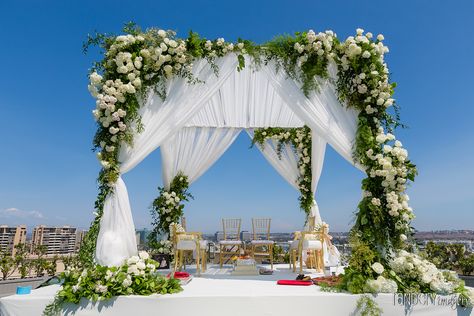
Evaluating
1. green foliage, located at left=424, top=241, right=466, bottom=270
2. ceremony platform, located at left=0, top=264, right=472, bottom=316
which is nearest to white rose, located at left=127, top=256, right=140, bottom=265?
ceremony platform, located at left=0, top=264, right=472, bottom=316

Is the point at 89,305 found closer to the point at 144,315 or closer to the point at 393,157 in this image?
the point at 144,315

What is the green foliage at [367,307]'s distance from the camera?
3.48 metres

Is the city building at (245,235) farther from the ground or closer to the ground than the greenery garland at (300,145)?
closer to the ground

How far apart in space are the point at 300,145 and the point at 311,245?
2.68 meters

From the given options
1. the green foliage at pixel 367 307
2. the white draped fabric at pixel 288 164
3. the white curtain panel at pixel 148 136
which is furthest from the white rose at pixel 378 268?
the white draped fabric at pixel 288 164

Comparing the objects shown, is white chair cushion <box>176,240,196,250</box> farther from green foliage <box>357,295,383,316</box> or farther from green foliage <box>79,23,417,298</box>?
green foliage <box>357,295,383,316</box>

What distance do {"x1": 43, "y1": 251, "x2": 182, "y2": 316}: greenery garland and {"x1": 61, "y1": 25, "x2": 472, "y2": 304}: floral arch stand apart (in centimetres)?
24

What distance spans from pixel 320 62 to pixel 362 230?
235cm

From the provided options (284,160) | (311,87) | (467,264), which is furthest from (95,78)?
(467,264)

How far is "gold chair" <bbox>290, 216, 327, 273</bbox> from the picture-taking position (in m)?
5.55

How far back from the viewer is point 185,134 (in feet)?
23.8

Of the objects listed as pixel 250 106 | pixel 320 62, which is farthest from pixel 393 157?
pixel 250 106

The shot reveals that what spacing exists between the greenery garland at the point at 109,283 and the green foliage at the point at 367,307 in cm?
201

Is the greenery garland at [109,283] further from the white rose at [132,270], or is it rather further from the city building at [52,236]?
the city building at [52,236]
